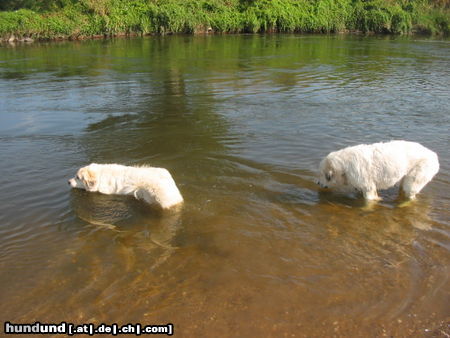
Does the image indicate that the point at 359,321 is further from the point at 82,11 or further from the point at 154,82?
the point at 82,11

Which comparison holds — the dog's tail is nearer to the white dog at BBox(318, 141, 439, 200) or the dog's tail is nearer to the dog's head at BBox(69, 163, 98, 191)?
the dog's head at BBox(69, 163, 98, 191)

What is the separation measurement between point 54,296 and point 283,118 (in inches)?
380

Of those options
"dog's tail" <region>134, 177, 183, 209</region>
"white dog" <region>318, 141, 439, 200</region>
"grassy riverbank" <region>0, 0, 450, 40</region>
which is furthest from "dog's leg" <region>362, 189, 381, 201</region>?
"grassy riverbank" <region>0, 0, 450, 40</region>

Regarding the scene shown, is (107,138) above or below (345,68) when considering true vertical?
below

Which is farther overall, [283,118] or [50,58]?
[50,58]

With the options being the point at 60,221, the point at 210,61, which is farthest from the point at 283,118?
the point at 210,61

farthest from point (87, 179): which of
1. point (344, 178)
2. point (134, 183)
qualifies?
point (344, 178)

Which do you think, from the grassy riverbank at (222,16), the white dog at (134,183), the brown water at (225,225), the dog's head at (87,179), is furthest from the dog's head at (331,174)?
the grassy riverbank at (222,16)

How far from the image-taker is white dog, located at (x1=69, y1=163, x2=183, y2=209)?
719 centimetres

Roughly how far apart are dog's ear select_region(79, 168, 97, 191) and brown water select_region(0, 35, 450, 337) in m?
0.20

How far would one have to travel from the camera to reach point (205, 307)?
15.8 ft

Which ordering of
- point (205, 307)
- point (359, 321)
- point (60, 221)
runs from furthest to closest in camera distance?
1. point (60, 221)
2. point (205, 307)
3. point (359, 321)

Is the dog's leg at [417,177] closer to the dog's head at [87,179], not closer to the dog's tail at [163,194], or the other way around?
the dog's tail at [163,194]

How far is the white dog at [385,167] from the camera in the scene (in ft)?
23.0
